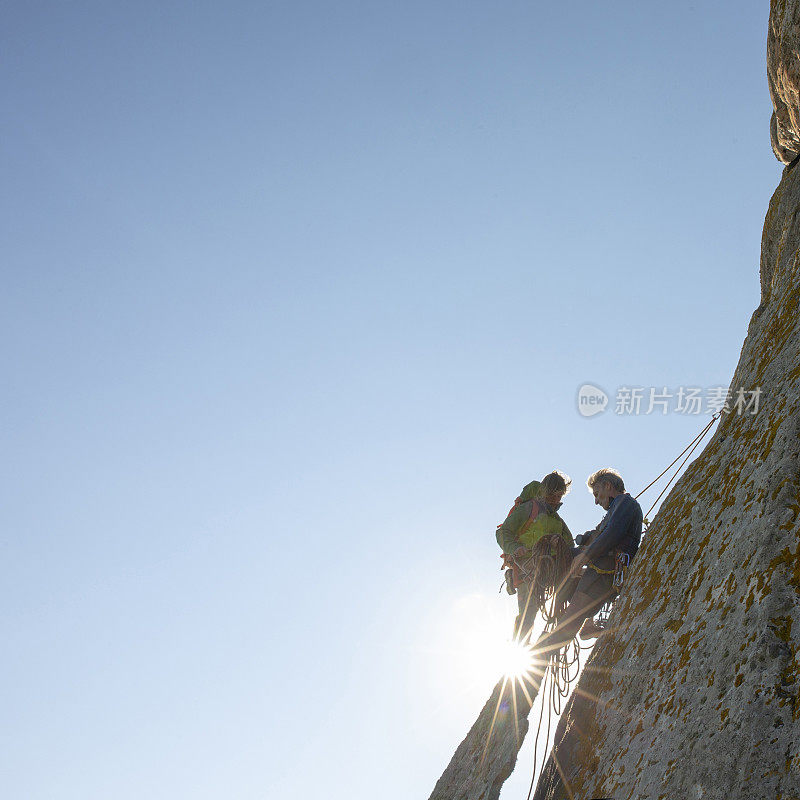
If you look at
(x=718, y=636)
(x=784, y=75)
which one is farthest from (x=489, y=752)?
(x=784, y=75)

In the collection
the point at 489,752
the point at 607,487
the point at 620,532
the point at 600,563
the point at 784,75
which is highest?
the point at 784,75

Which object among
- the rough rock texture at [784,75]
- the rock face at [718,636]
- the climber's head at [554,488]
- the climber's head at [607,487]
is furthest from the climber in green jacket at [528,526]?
the rough rock texture at [784,75]

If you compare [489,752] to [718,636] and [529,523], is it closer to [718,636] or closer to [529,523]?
[529,523]

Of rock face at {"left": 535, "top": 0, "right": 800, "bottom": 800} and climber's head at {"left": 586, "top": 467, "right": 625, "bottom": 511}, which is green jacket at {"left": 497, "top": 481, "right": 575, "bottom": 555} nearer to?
climber's head at {"left": 586, "top": 467, "right": 625, "bottom": 511}

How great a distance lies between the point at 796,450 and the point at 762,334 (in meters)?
2.42

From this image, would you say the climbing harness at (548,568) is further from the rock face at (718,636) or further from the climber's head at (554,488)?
the rock face at (718,636)

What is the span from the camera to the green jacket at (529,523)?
9289 millimetres

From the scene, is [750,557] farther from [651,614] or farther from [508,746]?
[508,746]

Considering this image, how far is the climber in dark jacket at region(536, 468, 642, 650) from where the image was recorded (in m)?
7.71

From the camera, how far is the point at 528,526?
371 inches

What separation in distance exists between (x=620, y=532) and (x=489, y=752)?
2.99 m

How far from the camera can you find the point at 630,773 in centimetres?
454

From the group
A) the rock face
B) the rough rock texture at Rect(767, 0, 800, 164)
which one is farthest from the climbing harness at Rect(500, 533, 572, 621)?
the rough rock texture at Rect(767, 0, 800, 164)

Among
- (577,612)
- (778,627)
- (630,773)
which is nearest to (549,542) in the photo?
(577,612)
